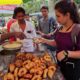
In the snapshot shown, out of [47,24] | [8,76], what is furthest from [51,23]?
[8,76]

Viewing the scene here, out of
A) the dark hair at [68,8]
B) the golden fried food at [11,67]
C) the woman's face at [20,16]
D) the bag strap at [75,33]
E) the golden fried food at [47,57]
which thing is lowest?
the golden fried food at [11,67]

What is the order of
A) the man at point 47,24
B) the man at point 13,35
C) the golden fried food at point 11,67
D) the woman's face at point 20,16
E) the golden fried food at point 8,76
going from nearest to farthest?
the golden fried food at point 8,76 → the golden fried food at point 11,67 → the man at point 13,35 → the woman's face at point 20,16 → the man at point 47,24

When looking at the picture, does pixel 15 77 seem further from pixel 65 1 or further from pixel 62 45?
pixel 65 1

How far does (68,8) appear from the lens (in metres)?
1.82

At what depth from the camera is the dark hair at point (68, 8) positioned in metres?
1.81

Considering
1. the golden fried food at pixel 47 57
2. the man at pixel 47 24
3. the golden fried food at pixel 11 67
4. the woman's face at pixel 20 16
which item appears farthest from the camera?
the man at pixel 47 24

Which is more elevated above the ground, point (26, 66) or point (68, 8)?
point (68, 8)

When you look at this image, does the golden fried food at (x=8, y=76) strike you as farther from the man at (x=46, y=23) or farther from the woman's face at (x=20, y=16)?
the man at (x=46, y=23)

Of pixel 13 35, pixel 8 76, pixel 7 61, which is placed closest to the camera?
pixel 8 76

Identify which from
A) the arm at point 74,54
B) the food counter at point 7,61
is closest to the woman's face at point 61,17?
the arm at point 74,54

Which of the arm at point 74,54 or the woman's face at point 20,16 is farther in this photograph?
the woman's face at point 20,16

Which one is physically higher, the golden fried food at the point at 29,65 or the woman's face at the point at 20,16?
the woman's face at the point at 20,16

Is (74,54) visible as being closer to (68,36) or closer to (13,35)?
(68,36)

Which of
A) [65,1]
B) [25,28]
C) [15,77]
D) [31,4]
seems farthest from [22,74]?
[31,4]
